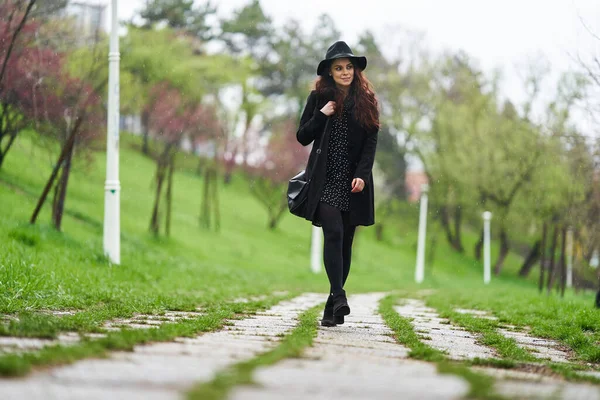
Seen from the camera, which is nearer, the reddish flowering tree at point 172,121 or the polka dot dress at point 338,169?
the polka dot dress at point 338,169

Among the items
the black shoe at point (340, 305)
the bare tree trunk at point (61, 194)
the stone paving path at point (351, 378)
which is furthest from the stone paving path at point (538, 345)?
the bare tree trunk at point (61, 194)

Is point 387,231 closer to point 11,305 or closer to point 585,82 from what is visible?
point 585,82

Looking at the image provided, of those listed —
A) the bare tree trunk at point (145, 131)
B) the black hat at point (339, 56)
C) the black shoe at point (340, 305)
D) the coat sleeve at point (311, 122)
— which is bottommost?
the black shoe at point (340, 305)

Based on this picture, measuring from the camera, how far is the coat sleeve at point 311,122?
21.3 feet

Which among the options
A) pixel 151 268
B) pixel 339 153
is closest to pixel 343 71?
pixel 339 153

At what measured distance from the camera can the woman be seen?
6.40 m

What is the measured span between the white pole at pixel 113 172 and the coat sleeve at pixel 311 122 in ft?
22.8

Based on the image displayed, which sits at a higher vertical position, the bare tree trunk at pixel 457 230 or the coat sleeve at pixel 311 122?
the coat sleeve at pixel 311 122

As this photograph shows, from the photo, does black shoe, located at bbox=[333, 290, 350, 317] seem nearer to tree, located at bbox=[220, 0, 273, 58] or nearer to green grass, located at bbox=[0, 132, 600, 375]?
green grass, located at bbox=[0, 132, 600, 375]

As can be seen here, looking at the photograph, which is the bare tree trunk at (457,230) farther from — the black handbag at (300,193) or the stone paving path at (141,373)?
the stone paving path at (141,373)

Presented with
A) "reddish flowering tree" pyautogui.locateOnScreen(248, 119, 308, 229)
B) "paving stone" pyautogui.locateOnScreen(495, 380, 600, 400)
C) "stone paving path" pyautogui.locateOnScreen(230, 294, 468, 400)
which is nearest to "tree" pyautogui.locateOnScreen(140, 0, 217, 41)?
"reddish flowering tree" pyautogui.locateOnScreen(248, 119, 308, 229)

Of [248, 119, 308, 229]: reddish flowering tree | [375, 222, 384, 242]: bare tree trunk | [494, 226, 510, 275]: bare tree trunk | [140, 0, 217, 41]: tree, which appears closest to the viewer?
[140, 0, 217, 41]: tree

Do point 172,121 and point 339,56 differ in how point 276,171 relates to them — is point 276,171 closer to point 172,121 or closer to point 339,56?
point 172,121

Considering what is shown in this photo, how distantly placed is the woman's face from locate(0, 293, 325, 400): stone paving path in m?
2.62
